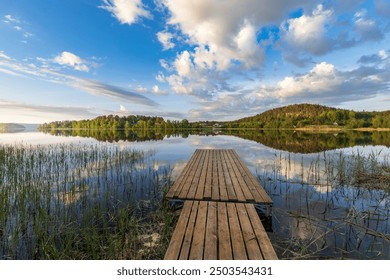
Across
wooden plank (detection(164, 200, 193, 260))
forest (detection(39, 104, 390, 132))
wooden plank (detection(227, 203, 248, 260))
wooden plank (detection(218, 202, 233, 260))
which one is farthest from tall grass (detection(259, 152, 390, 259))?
forest (detection(39, 104, 390, 132))

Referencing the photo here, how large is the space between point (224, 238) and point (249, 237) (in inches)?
20.7

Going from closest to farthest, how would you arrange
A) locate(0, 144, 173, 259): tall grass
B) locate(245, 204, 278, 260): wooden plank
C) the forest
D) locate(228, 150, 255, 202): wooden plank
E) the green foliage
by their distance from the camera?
1. locate(245, 204, 278, 260): wooden plank
2. locate(0, 144, 173, 259): tall grass
3. locate(228, 150, 255, 202): wooden plank
4. the forest
5. the green foliage

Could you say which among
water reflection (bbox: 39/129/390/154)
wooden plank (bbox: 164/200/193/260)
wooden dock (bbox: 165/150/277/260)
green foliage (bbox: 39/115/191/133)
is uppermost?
green foliage (bbox: 39/115/191/133)

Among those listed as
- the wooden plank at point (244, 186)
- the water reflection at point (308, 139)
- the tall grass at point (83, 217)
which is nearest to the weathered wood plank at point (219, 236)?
the wooden plank at point (244, 186)

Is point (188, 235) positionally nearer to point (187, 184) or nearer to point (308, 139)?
point (187, 184)

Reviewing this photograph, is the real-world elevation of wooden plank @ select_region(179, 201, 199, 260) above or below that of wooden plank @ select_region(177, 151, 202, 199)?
below

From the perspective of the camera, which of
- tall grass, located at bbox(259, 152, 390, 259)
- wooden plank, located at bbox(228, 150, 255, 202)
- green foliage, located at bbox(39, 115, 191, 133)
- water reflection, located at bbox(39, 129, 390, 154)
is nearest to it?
tall grass, located at bbox(259, 152, 390, 259)

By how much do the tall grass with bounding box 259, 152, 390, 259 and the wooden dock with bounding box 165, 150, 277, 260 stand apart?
0.99m

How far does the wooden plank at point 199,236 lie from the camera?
3355 mm

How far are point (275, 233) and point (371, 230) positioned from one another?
250cm

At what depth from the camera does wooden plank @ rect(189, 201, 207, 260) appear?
3355 millimetres

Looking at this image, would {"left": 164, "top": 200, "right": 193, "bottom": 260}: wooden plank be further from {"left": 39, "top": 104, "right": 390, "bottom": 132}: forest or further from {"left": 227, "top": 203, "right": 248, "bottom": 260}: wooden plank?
{"left": 39, "top": 104, "right": 390, "bottom": 132}: forest

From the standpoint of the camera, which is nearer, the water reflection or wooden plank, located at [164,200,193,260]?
wooden plank, located at [164,200,193,260]
